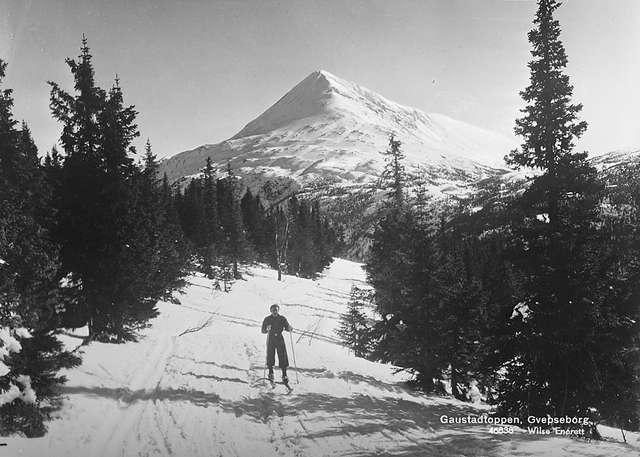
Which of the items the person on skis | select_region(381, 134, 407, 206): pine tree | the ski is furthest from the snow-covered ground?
select_region(381, 134, 407, 206): pine tree

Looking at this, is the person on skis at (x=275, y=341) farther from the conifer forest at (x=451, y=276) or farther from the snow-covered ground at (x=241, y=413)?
the conifer forest at (x=451, y=276)

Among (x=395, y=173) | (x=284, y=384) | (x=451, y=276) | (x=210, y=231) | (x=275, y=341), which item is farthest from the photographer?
(x=210, y=231)

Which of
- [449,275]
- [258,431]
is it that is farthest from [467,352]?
[258,431]

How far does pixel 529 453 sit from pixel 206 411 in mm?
6802

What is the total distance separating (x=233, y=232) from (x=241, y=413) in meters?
36.3

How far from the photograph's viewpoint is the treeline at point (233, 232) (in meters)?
42.8

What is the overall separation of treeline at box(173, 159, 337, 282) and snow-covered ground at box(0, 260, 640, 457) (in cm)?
2337

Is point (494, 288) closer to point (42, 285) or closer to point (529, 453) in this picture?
point (529, 453)

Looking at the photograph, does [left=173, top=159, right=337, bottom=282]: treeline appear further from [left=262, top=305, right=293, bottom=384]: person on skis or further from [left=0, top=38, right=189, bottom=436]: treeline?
[left=262, top=305, right=293, bottom=384]: person on skis

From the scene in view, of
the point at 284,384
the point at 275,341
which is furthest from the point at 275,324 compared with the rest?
the point at 284,384

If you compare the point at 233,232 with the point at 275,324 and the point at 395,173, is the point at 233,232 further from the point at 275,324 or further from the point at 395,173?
the point at 275,324

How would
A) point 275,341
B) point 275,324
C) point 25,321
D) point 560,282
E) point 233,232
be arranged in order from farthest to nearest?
1. point 233,232
2. point 275,324
3. point 275,341
4. point 560,282
5. point 25,321

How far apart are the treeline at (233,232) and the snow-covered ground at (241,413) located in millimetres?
23373

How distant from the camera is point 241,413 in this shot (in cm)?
925
